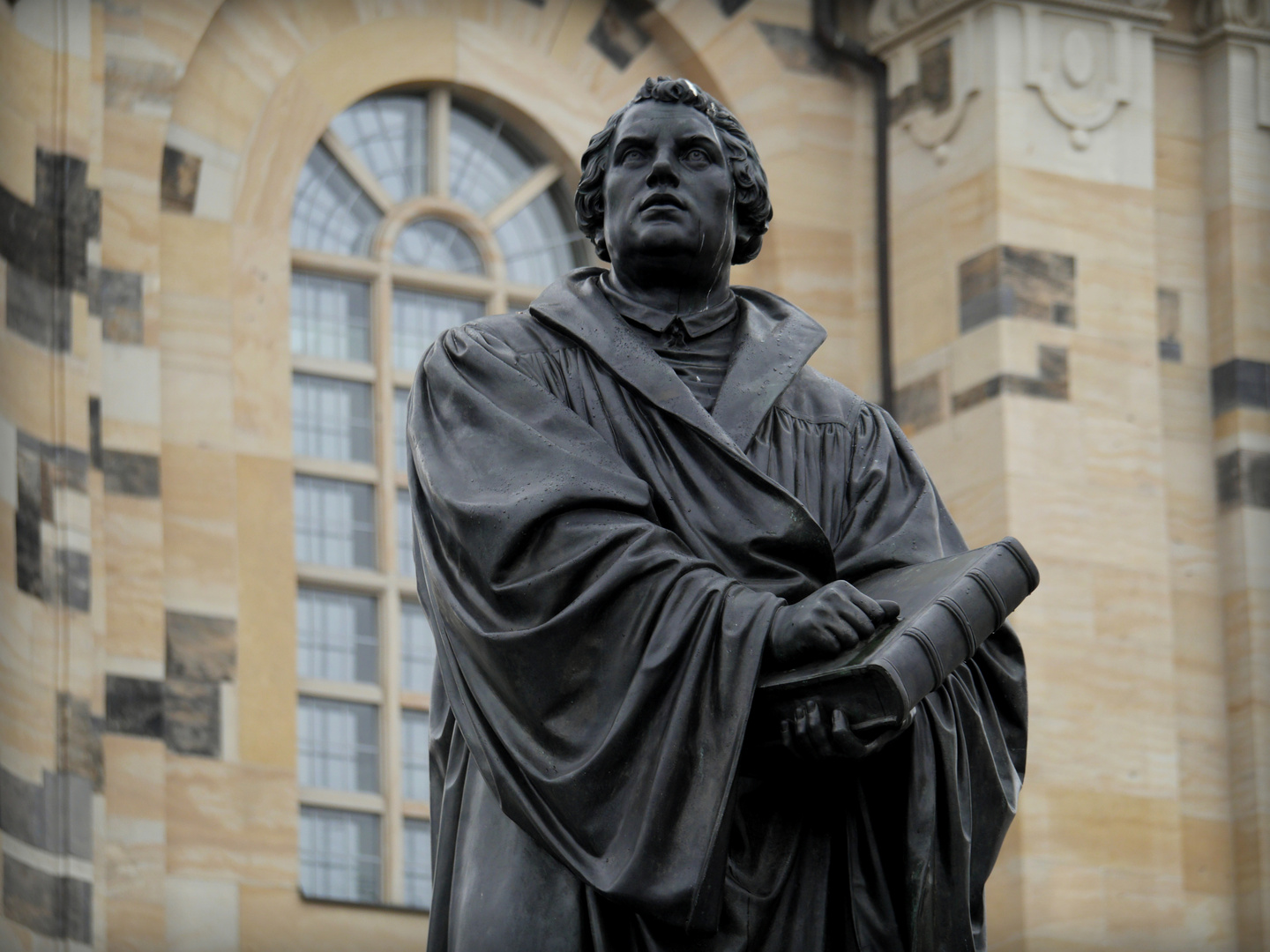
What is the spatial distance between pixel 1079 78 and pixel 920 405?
1701 millimetres

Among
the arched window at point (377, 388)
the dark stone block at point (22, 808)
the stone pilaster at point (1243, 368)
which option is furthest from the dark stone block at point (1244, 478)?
the dark stone block at point (22, 808)

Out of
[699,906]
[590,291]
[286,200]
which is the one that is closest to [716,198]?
[590,291]

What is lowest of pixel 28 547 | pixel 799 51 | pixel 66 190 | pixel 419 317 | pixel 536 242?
pixel 28 547

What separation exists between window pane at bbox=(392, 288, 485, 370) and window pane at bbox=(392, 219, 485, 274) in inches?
6.0

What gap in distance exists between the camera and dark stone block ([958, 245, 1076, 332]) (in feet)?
54.7

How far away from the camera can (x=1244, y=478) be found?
17.3m

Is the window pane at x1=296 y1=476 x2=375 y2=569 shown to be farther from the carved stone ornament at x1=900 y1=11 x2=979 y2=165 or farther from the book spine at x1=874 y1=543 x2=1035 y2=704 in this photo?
the book spine at x1=874 y1=543 x2=1035 y2=704

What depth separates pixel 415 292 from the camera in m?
16.8

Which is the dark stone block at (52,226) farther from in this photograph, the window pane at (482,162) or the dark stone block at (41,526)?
the window pane at (482,162)

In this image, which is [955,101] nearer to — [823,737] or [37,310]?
[37,310]

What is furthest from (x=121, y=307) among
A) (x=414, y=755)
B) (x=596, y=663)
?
(x=596, y=663)

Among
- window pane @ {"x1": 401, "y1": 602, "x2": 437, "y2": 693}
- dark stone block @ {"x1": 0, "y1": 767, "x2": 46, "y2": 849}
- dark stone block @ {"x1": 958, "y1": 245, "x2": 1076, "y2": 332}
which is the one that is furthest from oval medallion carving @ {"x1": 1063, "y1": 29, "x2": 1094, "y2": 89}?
dark stone block @ {"x1": 0, "y1": 767, "x2": 46, "y2": 849}

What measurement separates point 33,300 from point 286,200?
1816mm

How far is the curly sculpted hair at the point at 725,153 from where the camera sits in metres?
5.90
